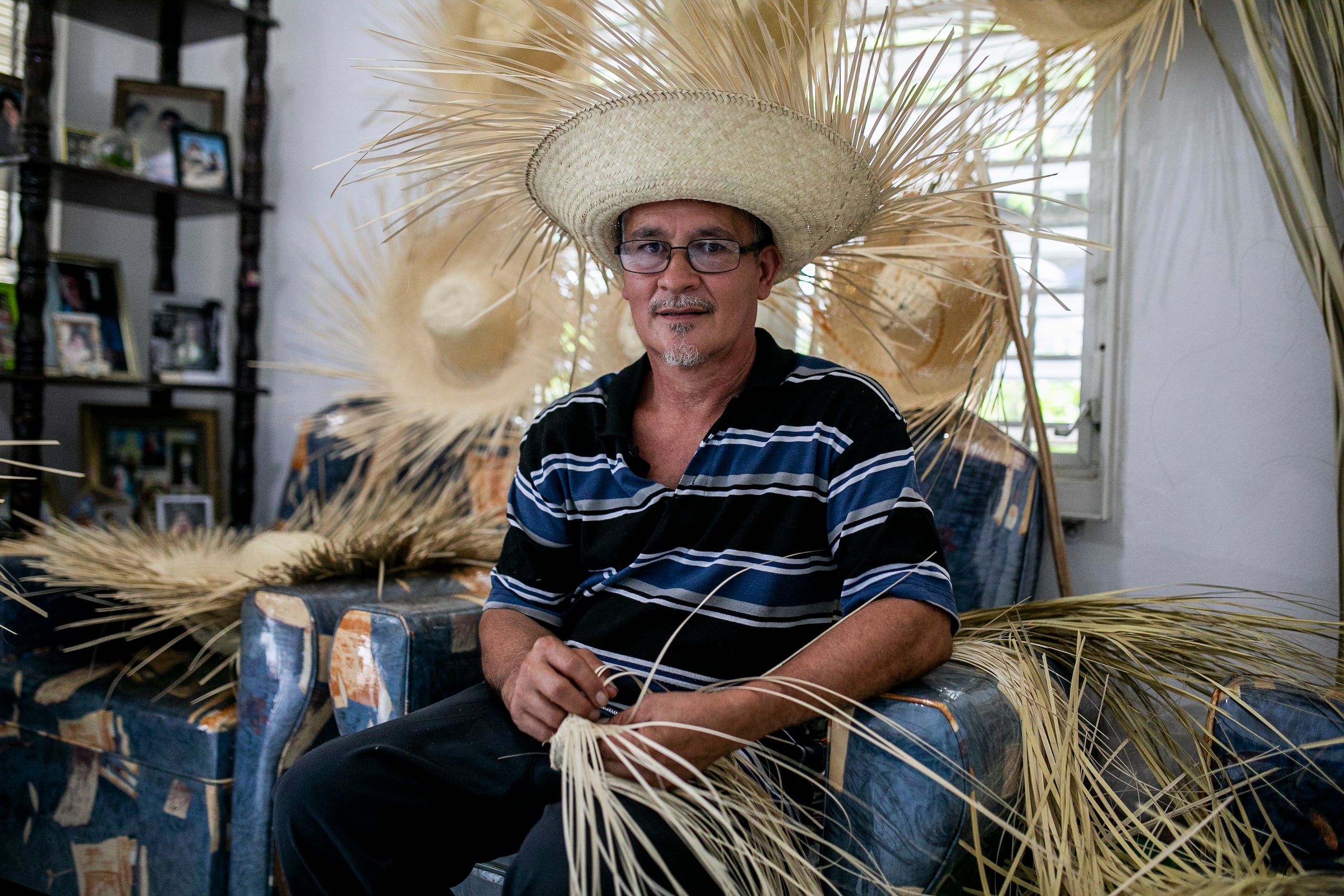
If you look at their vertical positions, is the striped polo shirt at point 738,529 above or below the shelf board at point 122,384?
below

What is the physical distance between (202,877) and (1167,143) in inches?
77.2

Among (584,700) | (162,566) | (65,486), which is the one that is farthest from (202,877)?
(65,486)

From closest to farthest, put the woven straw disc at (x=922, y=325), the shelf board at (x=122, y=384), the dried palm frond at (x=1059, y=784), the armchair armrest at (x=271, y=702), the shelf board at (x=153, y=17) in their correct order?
1. the dried palm frond at (x=1059, y=784)
2. the armchair armrest at (x=271, y=702)
3. the woven straw disc at (x=922, y=325)
4. the shelf board at (x=122, y=384)
5. the shelf board at (x=153, y=17)

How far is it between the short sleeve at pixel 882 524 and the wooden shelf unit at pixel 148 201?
183cm

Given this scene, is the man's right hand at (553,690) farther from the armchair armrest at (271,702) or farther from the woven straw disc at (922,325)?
the woven straw disc at (922,325)

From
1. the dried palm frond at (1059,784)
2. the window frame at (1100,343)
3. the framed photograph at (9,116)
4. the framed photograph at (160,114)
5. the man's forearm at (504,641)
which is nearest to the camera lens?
the dried palm frond at (1059,784)

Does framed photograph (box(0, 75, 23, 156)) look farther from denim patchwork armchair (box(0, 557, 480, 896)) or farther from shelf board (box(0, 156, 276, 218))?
denim patchwork armchair (box(0, 557, 480, 896))

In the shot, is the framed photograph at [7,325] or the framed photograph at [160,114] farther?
the framed photograph at [160,114]

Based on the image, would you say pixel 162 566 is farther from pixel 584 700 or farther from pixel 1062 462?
pixel 1062 462

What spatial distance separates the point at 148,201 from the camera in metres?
2.64

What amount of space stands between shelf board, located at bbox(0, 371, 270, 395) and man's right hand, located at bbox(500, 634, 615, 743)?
5.81 feet

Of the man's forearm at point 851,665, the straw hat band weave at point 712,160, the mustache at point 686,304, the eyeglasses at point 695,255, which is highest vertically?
the straw hat band weave at point 712,160

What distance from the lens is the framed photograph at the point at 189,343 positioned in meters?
2.64

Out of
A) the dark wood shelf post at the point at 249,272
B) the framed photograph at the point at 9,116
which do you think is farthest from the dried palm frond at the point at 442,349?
the framed photograph at the point at 9,116
